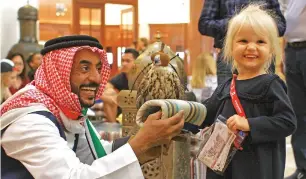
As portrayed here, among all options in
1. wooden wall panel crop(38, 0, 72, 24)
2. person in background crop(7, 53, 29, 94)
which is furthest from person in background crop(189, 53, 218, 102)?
wooden wall panel crop(38, 0, 72, 24)

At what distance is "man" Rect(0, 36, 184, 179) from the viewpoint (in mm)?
1631

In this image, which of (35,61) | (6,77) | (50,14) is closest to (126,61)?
(35,61)

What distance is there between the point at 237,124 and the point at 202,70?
349 cm

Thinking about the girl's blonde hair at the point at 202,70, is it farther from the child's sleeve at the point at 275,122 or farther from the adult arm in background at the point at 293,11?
the child's sleeve at the point at 275,122

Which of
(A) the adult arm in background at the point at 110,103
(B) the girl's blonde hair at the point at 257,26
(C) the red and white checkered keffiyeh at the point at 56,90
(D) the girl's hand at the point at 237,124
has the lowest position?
(A) the adult arm in background at the point at 110,103

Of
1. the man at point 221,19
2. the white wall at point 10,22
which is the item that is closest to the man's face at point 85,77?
the man at point 221,19

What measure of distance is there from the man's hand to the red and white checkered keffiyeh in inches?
12.6

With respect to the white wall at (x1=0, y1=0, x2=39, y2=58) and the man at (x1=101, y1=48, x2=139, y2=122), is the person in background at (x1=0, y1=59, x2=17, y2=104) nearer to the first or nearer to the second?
the man at (x1=101, y1=48, x2=139, y2=122)

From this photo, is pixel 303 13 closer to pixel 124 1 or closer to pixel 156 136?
pixel 156 136

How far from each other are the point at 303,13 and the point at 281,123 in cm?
130

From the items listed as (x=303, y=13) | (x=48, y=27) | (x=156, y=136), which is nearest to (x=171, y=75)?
(x=156, y=136)

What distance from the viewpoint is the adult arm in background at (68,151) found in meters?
1.62

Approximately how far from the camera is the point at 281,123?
1.97 meters

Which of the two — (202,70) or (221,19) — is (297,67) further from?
(202,70)
